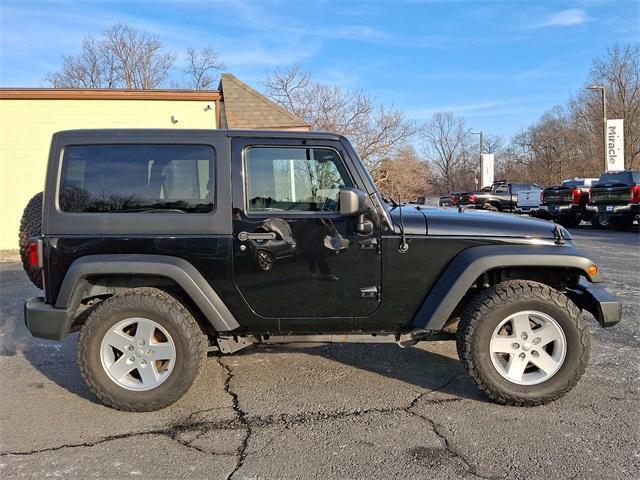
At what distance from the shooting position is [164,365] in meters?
3.50

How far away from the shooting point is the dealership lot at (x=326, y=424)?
2.70 meters

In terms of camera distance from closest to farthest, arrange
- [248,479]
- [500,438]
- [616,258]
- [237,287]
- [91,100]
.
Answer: [248,479] → [500,438] → [237,287] → [616,258] → [91,100]

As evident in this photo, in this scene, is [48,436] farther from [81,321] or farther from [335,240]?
[335,240]

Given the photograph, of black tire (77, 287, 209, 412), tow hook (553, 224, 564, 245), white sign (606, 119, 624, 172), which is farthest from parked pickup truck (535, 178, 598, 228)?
black tire (77, 287, 209, 412)

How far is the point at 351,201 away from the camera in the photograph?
10.5 feet

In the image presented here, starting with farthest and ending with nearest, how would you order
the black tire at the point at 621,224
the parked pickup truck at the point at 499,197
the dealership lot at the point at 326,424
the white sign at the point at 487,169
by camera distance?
the white sign at the point at 487,169 → the parked pickup truck at the point at 499,197 → the black tire at the point at 621,224 → the dealership lot at the point at 326,424

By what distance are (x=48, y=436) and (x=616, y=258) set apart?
1029 cm

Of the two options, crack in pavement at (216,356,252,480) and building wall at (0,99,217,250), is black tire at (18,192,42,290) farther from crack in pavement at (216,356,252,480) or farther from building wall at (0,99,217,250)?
building wall at (0,99,217,250)

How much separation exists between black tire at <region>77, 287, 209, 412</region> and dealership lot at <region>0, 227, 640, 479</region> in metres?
0.12

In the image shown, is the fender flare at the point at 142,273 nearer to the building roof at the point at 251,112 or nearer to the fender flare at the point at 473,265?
the fender flare at the point at 473,265

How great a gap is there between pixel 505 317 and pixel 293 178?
5.84 ft

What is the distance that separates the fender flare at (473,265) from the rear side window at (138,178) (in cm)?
172

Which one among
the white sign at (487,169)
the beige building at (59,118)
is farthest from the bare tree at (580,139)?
the beige building at (59,118)

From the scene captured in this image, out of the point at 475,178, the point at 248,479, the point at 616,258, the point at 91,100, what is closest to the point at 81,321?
the point at 248,479
